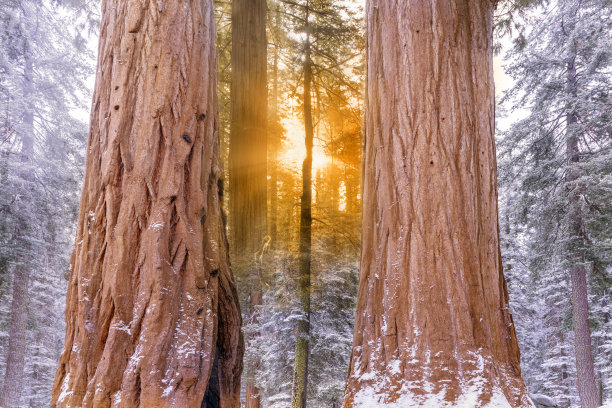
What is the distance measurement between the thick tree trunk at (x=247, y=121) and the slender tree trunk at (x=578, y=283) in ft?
29.7

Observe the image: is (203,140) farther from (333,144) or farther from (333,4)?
(333,4)

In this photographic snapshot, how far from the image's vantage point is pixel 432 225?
Result: 3.54 metres

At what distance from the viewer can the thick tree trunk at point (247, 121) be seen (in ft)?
22.1

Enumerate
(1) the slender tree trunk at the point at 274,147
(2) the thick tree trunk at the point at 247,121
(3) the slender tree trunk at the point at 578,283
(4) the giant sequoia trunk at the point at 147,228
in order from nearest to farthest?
(4) the giant sequoia trunk at the point at 147,228, (2) the thick tree trunk at the point at 247,121, (1) the slender tree trunk at the point at 274,147, (3) the slender tree trunk at the point at 578,283

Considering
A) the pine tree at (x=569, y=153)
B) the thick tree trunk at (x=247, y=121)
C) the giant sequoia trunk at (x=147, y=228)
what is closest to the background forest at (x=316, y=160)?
the pine tree at (x=569, y=153)

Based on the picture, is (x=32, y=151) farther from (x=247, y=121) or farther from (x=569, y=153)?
(x=569, y=153)

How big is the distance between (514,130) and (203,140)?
1180 cm

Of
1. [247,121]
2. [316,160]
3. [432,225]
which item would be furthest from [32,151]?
[432,225]

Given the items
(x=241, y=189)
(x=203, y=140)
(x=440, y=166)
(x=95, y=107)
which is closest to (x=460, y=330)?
(x=440, y=166)

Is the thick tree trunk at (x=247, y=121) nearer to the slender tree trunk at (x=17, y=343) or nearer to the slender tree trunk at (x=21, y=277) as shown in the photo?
the slender tree trunk at (x=21, y=277)

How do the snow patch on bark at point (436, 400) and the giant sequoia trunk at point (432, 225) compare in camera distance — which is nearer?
the snow patch on bark at point (436, 400)

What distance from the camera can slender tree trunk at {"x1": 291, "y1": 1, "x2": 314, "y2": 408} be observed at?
34.1 ft

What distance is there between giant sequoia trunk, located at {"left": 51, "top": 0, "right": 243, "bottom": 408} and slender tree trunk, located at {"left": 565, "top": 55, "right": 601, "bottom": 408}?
11241 millimetres

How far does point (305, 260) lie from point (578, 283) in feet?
26.1
